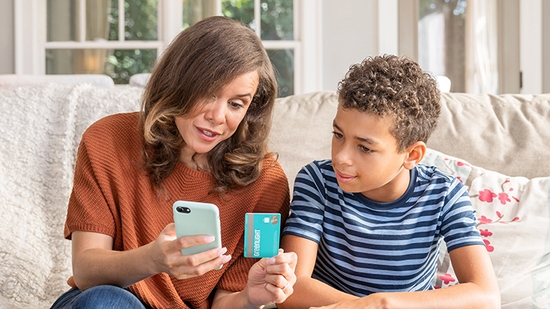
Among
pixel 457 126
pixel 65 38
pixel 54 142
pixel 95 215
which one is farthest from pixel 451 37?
pixel 95 215

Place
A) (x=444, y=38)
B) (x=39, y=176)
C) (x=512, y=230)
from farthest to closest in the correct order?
(x=444, y=38) → (x=39, y=176) → (x=512, y=230)

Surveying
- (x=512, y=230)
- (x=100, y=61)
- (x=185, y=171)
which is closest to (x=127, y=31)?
(x=100, y=61)

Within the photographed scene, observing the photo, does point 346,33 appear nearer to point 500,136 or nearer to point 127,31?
point 127,31

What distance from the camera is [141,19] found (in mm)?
3998

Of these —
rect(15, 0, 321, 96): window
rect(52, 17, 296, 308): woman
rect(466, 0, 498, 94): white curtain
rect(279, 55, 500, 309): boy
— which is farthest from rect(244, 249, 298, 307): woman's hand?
rect(466, 0, 498, 94): white curtain

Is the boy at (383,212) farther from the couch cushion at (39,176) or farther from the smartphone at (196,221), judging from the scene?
the couch cushion at (39,176)

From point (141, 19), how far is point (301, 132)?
2346 millimetres

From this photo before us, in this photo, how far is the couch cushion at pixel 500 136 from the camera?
6.28 ft

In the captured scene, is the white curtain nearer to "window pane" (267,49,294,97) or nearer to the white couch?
"window pane" (267,49,294,97)

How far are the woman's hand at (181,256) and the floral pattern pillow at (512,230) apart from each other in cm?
73

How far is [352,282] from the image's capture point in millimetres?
1467

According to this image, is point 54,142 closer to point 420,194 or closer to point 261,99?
point 261,99

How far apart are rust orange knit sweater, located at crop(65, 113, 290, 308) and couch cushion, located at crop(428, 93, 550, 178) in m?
0.66

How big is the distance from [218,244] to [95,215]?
0.33m
